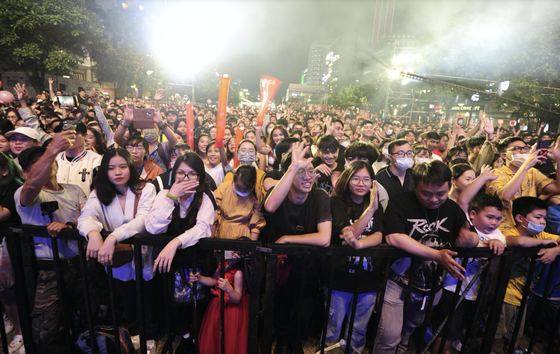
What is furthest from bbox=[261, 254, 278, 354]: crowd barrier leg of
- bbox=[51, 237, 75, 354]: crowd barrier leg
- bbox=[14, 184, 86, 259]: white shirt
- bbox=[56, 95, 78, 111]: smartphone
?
bbox=[56, 95, 78, 111]: smartphone

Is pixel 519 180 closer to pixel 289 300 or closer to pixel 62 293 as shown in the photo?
pixel 289 300

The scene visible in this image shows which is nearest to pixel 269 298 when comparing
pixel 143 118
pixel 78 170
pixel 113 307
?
pixel 113 307

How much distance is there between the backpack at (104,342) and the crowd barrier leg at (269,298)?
4.47 feet

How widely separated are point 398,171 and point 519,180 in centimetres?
139

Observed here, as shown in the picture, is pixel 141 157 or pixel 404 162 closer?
pixel 404 162

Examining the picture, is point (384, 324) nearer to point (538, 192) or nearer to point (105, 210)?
point (105, 210)

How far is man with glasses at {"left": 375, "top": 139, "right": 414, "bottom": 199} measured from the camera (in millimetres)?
3889

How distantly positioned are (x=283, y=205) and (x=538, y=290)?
3.22 metres

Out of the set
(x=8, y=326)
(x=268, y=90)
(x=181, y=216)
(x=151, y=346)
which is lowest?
(x=8, y=326)

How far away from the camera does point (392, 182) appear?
3906 mm

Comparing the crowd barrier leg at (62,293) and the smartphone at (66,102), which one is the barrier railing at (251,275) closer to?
the crowd barrier leg at (62,293)

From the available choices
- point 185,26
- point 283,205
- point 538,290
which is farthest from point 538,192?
point 185,26

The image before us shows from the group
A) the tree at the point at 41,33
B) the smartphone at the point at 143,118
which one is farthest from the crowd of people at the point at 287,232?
the tree at the point at 41,33

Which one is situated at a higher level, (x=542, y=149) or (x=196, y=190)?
(x=542, y=149)
